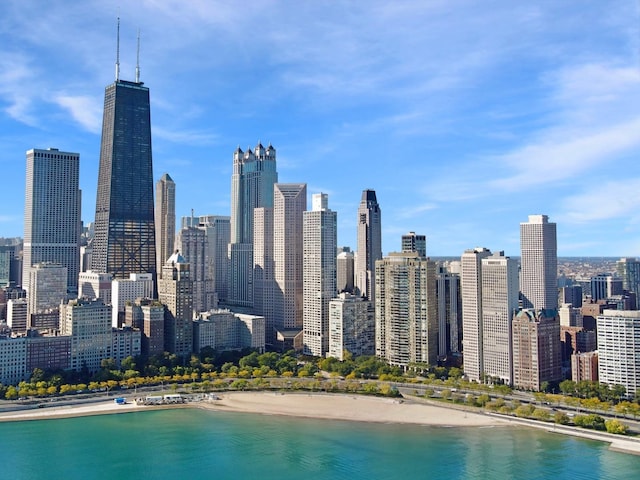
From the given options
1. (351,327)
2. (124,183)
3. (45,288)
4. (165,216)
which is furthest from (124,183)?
(351,327)

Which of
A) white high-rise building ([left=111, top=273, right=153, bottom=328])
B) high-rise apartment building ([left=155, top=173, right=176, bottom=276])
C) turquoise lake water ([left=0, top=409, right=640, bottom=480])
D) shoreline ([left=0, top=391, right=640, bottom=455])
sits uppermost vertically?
high-rise apartment building ([left=155, top=173, right=176, bottom=276])

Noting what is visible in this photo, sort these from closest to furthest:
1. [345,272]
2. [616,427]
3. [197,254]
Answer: [616,427] < [345,272] < [197,254]

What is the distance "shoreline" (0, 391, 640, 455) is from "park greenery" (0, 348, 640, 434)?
132cm

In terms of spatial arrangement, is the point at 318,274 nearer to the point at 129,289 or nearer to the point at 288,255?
the point at 288,255

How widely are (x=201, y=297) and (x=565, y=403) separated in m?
60.0

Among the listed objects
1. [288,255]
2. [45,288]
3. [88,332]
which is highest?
[288,255]

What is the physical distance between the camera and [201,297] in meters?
96.8

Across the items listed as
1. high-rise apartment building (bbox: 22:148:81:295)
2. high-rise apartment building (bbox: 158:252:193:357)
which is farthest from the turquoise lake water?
high-rise apartment building (bbox: 22:148:81:295)

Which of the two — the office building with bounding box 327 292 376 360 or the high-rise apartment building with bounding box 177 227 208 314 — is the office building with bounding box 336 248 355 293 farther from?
the high-rise apartment building with bounding box 177 227 208 314

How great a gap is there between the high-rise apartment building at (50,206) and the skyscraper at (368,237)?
149ft

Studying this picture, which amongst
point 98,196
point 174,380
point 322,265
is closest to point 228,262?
point 98,196

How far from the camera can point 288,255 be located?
8906cm

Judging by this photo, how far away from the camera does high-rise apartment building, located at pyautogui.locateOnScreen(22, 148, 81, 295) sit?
103m

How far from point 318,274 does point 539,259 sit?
31.6 meters
